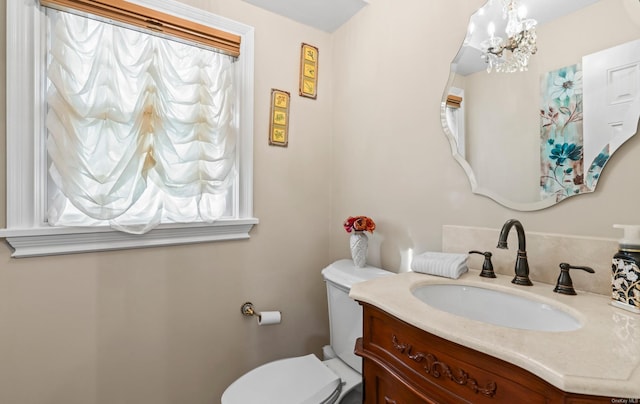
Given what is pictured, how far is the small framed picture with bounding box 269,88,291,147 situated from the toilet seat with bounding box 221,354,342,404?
46.8 inches

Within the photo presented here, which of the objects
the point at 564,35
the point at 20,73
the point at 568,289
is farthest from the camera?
the point at 20,73

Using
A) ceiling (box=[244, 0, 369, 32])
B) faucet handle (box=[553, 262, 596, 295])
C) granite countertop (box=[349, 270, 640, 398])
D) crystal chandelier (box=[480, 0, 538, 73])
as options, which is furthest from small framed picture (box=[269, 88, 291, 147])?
faucet handle (box=[553, 262, 596, 295])

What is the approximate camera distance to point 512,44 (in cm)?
112

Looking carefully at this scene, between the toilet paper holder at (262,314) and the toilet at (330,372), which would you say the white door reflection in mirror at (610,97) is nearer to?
the toilet at (330,372)

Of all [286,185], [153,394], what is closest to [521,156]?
[286,185]

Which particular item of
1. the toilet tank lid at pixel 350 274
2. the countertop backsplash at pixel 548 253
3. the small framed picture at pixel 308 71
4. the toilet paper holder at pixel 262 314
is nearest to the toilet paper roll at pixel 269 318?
the toilet paper holder at pixel 262 314

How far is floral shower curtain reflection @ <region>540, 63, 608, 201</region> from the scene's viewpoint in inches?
36.8

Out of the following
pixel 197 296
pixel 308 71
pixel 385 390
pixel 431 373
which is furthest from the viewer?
pixel 308 71

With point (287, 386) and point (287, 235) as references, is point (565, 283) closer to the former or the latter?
point (287, 386)

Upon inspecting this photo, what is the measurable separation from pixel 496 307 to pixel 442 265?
0.20 meters

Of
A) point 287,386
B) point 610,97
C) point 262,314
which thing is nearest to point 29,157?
point 262,314

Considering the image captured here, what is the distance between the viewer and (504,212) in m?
1.13

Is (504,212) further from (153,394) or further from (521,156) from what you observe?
(153,394)

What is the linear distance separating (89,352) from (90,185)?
73 centimetres
